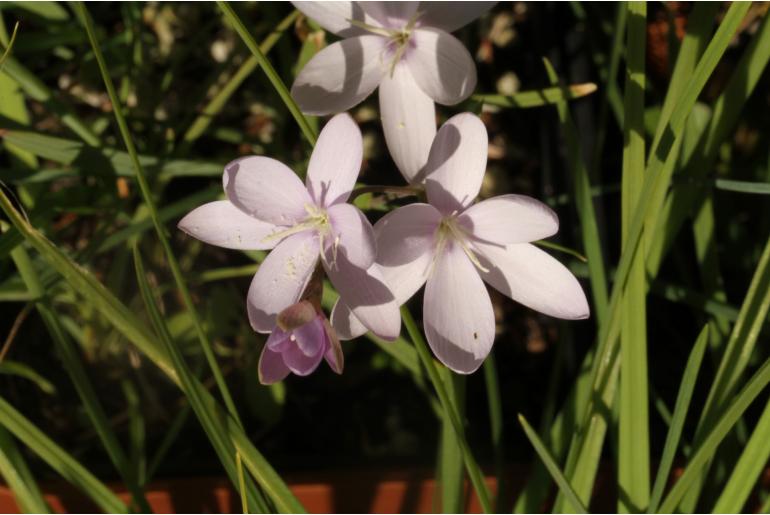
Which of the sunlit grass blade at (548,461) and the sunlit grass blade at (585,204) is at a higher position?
the sunlit grass blade at (585,204)

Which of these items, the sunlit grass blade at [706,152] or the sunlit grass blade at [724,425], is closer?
Answer: the sunlit grass blade at [724,425]

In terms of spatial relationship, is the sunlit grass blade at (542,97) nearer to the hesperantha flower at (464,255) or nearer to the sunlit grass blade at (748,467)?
the hesperantha flower at (464,255)

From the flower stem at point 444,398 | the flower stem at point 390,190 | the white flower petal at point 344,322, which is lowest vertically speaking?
the flower stem at point 444,398

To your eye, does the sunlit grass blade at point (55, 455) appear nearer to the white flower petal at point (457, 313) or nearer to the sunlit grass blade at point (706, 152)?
the white flower petal at point (457, 313)

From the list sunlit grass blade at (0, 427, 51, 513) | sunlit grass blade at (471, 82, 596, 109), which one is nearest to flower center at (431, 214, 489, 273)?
sunlit grass blade at (471, 82, 596, 109)

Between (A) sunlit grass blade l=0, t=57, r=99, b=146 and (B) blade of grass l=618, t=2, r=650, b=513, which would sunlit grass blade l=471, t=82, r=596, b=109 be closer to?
(B) blade of grass l=618, t=2, r=650, b=513

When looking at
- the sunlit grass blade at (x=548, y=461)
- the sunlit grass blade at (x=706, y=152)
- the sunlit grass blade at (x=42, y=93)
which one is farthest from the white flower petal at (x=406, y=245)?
the sunlit grass blade at (x=42, y=93)

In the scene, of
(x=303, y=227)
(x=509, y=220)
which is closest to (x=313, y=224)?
(x=303, y=227)
